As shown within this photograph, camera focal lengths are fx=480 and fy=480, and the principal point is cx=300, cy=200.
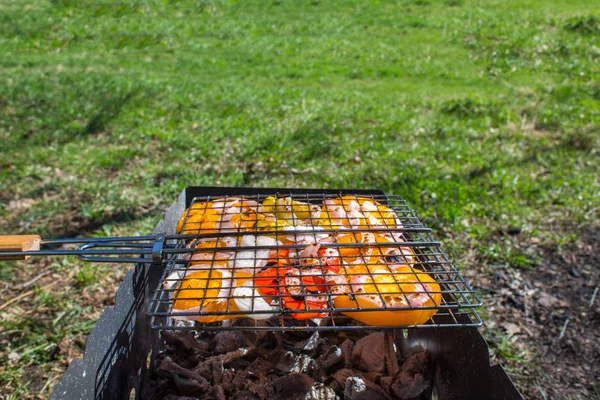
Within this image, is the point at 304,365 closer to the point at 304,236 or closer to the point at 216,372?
the point at 216,372

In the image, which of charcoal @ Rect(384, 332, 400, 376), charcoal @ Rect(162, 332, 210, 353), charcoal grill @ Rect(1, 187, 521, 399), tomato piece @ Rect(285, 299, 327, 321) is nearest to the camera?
charcoal grill @ Rect(1, 187, 521, 399)

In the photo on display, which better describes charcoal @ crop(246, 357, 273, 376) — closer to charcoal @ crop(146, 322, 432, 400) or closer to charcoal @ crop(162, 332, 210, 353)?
charcoal @ crop(146, 322, 432, 400)

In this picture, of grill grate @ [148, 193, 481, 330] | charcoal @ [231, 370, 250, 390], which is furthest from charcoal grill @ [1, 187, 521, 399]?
charcoal @ [231, 370, 250, 390]

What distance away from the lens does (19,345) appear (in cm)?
295

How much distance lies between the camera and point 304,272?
1894 mm

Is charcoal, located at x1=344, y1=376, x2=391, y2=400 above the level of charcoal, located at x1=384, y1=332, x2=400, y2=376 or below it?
above

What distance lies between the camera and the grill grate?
1.69 meters

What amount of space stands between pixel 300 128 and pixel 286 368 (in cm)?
379

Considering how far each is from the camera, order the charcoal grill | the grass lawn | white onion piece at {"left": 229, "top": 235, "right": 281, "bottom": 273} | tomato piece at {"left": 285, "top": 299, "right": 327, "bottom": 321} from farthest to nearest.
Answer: the grass lawn < white onion piece at {"left": 229, "top": 235, "right": 281, "bottom": 273} < tomato piece at {"left": 285, "top": 299, "right": 327, "bottom": 321} < the charcoal grill

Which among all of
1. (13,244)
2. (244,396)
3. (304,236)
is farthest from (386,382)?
(13,244)

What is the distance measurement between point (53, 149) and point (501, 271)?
4.51m

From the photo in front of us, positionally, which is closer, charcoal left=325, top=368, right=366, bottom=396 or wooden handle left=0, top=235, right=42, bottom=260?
wooden handle left=0, top=235, right=42, bottom=260

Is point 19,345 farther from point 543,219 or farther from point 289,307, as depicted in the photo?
point 543,219

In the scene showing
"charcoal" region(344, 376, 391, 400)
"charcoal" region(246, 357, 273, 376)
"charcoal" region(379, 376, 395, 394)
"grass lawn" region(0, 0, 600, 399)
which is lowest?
"grass lawn" region(0, 0, 600, 399)
